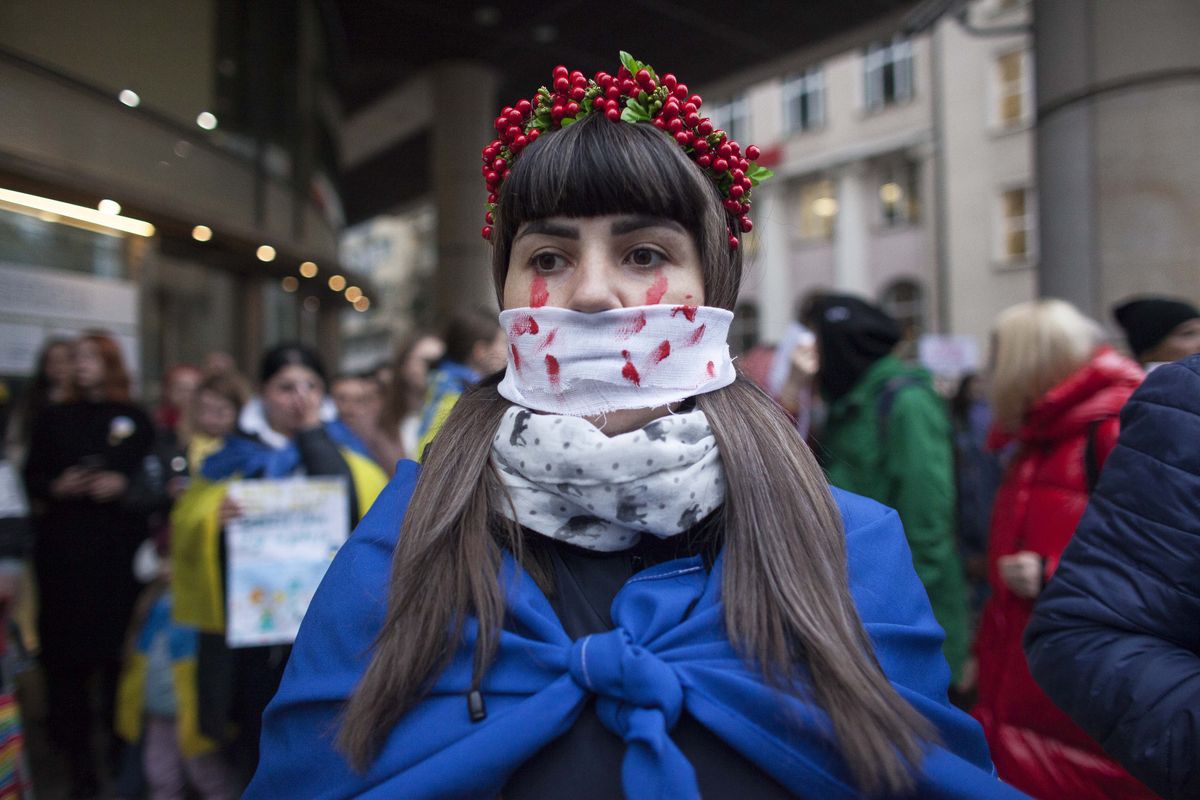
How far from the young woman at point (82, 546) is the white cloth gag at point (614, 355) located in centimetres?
408

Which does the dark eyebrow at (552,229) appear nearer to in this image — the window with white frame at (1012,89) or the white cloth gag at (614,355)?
the white cloth gag at (614,355)

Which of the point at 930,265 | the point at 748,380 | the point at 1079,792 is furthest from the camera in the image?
the point at 930,265

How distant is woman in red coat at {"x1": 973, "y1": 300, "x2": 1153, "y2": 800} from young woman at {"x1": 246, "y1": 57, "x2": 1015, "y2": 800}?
1110 mm

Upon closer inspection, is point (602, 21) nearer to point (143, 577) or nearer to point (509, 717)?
point (143, 577)

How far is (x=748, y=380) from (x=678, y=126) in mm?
475

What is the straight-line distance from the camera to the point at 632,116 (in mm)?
1483

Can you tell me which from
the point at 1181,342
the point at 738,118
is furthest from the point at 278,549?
the point at 738,118

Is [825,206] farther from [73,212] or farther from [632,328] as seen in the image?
[632,328]

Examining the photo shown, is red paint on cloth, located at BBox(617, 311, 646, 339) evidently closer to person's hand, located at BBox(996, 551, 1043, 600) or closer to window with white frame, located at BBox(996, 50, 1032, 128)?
person's hand, located at BBox(996, 551, 1043, 600)

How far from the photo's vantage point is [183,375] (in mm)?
6238

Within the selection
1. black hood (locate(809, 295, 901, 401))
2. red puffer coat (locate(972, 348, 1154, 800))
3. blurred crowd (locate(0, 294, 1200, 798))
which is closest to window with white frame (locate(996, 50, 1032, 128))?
blurred crowd (locate(0, 294, 1200, 798))

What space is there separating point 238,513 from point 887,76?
24633 mm

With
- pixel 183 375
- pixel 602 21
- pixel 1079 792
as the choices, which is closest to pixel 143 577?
pixel 183 375

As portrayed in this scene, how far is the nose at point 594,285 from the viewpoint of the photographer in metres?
1.40
